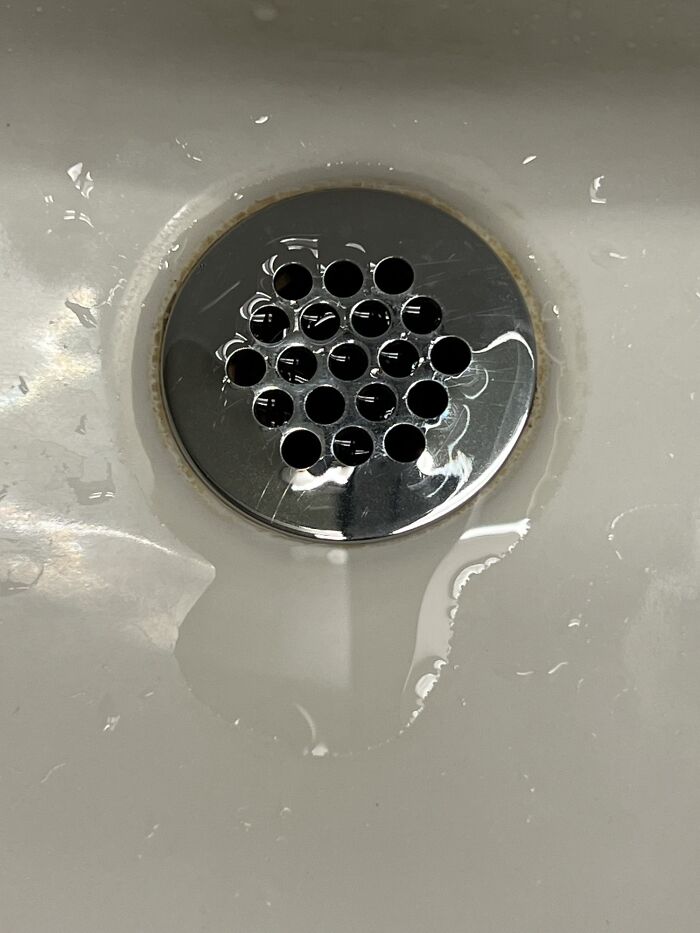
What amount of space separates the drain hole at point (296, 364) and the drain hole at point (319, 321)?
0.04 ft

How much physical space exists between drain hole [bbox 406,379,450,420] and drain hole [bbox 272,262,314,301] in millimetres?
77

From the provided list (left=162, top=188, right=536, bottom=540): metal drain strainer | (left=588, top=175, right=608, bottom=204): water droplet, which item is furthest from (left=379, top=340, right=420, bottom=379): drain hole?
(left=588, top=175, right=608, bottom=204): water droplet

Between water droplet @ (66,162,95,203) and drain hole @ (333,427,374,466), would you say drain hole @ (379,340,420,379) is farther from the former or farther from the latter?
water droplet @ (66,162,95,203)

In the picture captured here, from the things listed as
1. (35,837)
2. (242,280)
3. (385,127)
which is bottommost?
(35,837)

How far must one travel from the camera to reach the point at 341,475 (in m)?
0.43

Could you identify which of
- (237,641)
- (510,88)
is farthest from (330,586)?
(510,88)

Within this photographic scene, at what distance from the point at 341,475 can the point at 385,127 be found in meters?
0.19

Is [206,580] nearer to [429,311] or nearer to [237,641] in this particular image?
[237,641]

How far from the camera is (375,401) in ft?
1.46

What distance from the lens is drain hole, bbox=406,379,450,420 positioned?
440 millimetres

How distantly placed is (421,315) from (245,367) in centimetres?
10

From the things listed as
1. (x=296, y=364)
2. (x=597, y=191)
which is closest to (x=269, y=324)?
(x=296, y=364)

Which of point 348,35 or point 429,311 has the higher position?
point 348,35

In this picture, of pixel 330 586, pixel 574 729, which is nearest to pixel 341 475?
pixel 330 586
